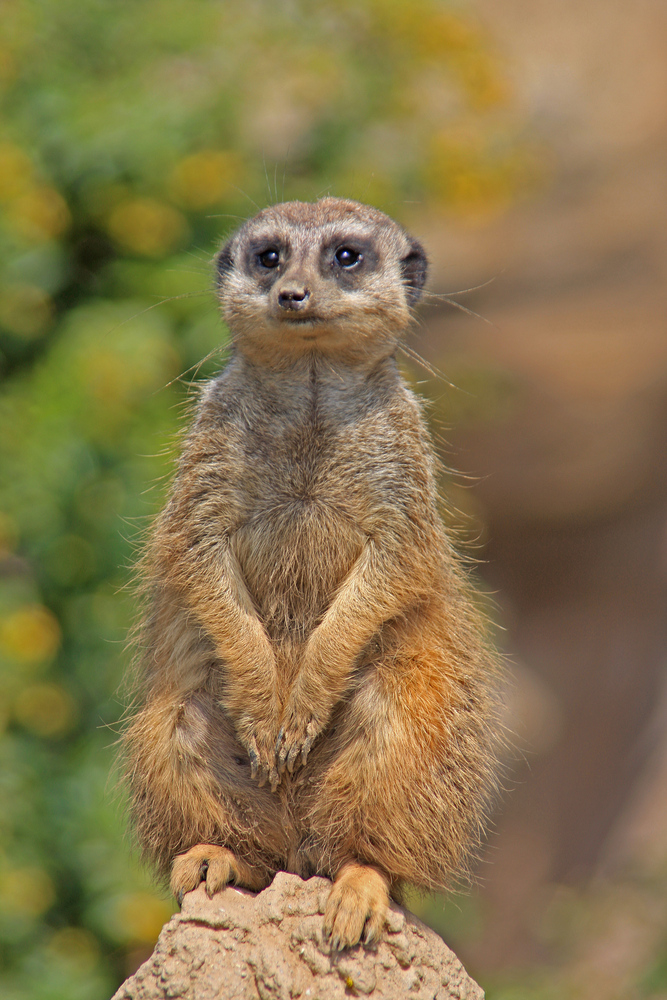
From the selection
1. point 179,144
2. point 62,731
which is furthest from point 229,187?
point 62,731

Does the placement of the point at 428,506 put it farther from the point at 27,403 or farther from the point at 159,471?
→ the point at 27,403

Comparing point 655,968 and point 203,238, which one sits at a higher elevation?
point 203,238

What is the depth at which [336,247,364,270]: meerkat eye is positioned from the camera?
3.00m

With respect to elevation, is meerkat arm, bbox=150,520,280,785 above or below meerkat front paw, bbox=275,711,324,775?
above

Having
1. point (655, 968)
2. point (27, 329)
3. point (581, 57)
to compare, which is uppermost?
point (581, 57)

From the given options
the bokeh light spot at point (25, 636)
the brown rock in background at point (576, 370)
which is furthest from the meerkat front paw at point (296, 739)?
the brown rock in background at point (576, 370)

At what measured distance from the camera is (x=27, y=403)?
4.61 m

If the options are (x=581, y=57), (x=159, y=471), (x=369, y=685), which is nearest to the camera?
(x=369, y=685)

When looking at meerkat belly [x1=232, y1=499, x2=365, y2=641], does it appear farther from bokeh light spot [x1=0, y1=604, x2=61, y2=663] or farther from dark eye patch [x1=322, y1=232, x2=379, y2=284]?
bokeh light spot [x1=0, y1=604, x2=61, y2=663]

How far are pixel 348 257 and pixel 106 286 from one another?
7.56 ft

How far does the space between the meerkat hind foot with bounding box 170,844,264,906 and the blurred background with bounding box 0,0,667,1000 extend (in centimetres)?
115

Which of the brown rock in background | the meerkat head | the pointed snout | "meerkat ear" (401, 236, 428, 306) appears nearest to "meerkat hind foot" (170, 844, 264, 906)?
the meerkat head

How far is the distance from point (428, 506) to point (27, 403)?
7.94 feet

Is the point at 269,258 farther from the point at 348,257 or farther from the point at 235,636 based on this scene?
the point at 235,636
